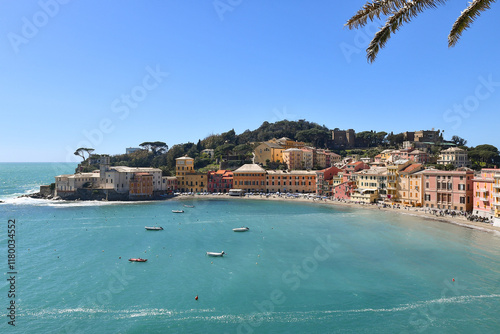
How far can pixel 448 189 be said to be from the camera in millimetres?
48000

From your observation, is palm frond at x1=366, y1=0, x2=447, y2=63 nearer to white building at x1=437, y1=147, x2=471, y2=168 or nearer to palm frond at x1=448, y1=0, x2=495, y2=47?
palm frond at x1=448, y1=0, x2=495, y2=47

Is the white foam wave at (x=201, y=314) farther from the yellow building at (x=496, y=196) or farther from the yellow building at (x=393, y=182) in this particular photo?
the yellow building at (x=393, y=182)

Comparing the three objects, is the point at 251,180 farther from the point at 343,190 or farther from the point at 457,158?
the point at 457,158

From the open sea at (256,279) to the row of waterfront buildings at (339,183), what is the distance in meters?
9.29

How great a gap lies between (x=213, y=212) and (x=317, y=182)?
29.9 metres

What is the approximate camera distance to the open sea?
17.2 metres

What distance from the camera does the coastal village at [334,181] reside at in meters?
46.2

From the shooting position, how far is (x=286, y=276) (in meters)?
23.1

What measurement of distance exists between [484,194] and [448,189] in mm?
5828

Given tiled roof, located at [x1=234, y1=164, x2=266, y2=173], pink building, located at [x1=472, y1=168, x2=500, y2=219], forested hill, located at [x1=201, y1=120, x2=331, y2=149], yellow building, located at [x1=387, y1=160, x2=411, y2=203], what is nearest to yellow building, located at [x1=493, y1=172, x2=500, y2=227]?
pink building, located at [x1=472, y1=168, x2=500, y2=219]

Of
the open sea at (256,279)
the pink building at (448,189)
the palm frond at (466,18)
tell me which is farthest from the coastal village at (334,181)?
the palm frond at (466,18)

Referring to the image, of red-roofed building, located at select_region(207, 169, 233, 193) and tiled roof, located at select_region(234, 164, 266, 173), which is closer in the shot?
tiled roof, located at select_region(234, 164, 266, 173)

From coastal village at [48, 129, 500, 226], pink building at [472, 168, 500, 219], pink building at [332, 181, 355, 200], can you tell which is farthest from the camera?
pink building at [332, 181, 355, 200]

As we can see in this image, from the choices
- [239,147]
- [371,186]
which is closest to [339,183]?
[371,186]
